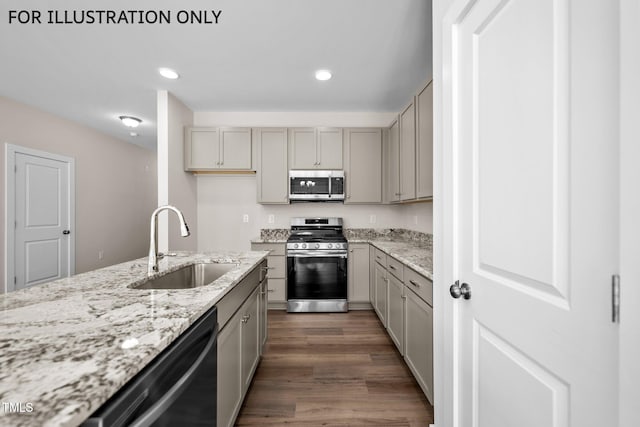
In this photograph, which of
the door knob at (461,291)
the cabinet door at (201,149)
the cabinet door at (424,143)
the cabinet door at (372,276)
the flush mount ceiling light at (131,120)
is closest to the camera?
the door knob at (461,291)

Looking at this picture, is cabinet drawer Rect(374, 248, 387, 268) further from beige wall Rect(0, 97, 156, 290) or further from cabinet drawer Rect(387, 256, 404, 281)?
beige wall Rect(0, 97, 156, 290)

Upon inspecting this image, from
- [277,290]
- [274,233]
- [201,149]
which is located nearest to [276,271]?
[277,290]

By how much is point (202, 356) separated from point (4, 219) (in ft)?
14.4

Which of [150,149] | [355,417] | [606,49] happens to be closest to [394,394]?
[355,417]

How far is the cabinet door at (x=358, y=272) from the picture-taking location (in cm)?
355

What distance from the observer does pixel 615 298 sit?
590 millimetres

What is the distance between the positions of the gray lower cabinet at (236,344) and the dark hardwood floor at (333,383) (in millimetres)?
256

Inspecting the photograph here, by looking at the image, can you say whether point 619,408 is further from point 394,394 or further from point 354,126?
point 354,126

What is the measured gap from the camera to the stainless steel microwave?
3.71 metres

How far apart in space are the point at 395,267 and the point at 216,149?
2.66 m

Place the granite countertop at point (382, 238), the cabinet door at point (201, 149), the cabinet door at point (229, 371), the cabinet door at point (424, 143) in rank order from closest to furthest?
the cabinet door at point (229, 371), the cabinet door at point (424, 143), the granite countertop at point (382, 238), the cabinet door at point (201, 149)

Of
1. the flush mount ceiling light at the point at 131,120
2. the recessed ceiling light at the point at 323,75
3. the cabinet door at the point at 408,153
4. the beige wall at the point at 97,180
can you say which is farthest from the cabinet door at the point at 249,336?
the beige wall at the point at 97,180

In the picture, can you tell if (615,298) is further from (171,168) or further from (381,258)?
(171,168)

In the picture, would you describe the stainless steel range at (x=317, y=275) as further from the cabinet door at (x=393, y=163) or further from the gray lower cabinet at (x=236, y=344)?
the gray lower cabinet at (x=236, y=344)
